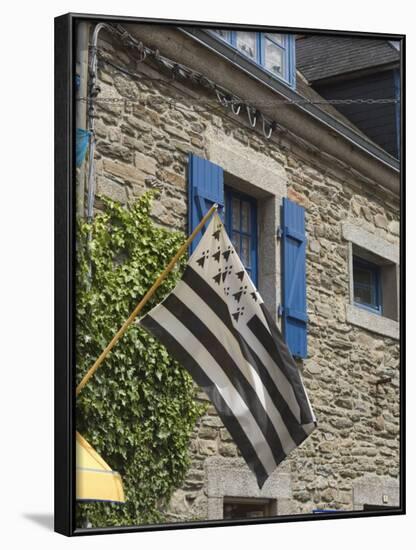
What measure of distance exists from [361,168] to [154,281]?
8.19ft

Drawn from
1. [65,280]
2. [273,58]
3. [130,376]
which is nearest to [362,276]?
[273,58]

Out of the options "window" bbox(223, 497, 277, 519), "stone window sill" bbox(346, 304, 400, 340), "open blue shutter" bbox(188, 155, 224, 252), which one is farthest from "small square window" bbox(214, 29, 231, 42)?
"window" bbox(223, 497, 277, 519)

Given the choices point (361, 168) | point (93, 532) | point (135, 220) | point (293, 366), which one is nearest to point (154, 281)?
point (135, 220)

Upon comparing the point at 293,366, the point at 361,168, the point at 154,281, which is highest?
the point at 361,168

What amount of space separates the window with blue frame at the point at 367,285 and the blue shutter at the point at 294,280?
2.16ft

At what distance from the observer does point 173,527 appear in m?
8.34

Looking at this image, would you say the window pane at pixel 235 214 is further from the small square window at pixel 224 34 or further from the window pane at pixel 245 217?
the small square window at pixel 224 34

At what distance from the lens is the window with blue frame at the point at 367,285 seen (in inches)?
413

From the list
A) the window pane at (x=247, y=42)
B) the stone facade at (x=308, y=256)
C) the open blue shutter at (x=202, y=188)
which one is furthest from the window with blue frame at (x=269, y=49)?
the open blue shutter at (x=202, y=188)

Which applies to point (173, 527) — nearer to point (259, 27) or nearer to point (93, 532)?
point (93, 532)

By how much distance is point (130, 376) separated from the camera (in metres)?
8.58

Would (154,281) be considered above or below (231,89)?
below

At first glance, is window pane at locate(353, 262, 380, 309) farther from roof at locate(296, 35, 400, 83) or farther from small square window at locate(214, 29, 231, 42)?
small square window at locate(214, 29, 231, 42)

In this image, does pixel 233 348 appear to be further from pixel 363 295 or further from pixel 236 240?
pixel 363 295
